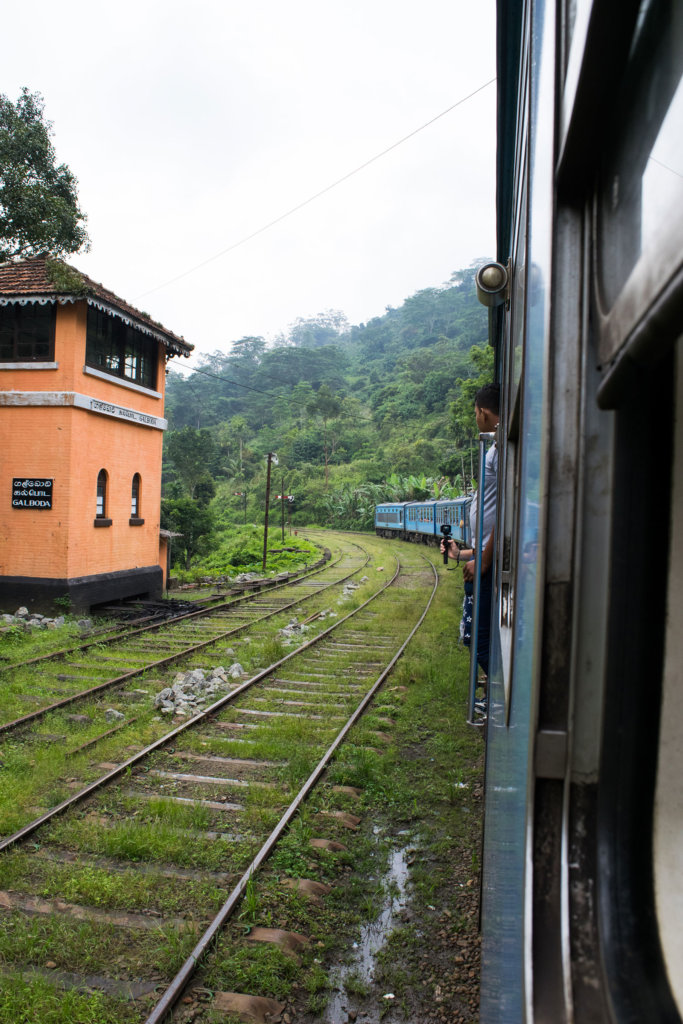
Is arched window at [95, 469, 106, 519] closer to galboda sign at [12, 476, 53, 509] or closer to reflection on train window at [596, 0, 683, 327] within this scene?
galboda sign at [12, 476, 53, 509]

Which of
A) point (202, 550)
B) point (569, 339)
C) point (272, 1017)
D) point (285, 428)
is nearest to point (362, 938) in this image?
point (272, 1017)

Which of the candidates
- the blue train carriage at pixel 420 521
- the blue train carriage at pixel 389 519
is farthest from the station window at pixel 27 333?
the blue train carriage at pixel 389 519

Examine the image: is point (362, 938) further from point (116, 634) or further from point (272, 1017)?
point (116, 634)

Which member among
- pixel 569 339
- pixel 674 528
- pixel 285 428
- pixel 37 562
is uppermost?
pixel 285 428

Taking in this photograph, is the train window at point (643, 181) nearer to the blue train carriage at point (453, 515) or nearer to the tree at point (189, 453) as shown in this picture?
the blue train carriage at point (453, 515)

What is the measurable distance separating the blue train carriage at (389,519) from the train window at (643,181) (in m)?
33.3

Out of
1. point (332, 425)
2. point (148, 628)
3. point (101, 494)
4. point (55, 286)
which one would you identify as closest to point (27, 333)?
point (55, 286)

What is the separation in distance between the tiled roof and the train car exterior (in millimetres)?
12217

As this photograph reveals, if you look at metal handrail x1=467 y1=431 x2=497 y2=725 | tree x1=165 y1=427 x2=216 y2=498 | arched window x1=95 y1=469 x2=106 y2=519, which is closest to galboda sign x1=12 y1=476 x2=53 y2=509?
arched window x1=95 y1=469 x2=106 y2=519

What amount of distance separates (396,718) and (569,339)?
21.1 feet

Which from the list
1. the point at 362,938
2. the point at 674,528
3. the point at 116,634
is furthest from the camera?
the point at 116,634

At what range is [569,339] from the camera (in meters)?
0.83

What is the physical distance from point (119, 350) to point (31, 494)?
331 cm

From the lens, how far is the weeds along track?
3.04m
